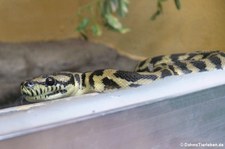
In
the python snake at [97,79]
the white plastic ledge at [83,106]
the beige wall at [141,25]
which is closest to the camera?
the white plastic ledge at [83,106]

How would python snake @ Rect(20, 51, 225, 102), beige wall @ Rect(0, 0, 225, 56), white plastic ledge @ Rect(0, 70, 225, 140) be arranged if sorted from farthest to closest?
1. beige wall @ Rect(0, 0, 225, 56)
2. python snake @ Rect(20, 51, 225, 102)
3. white plastic ledge @ Rect(0, 70, 225, 140)

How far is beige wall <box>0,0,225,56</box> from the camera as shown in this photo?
1493mm

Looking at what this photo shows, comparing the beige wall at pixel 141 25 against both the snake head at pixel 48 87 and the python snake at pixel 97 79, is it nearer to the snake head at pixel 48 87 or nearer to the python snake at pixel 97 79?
the python snake at pixel 97 79

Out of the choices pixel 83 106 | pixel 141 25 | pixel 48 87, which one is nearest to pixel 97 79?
pixel 48 87

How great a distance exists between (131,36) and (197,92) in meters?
0.93

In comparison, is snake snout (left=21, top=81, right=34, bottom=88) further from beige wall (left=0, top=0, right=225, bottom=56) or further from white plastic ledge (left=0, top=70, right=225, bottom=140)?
beige wall (left=0, top=0, right=225, bottom=56)

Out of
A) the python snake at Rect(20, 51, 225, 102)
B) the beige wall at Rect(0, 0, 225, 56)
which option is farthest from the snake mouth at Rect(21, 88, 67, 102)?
the beige wall at Rect(0, 0, 225, 56)

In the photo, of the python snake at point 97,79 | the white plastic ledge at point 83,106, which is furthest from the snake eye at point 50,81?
the white plastic ledge at point 83,106

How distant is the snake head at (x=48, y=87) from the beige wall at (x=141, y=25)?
528mm

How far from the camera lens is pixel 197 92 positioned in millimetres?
747

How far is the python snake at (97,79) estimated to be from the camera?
98 centimetres

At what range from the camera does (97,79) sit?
3.43 feet

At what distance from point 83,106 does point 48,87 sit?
0.48 m

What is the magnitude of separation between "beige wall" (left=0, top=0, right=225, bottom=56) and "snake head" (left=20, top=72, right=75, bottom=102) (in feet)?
1.73
